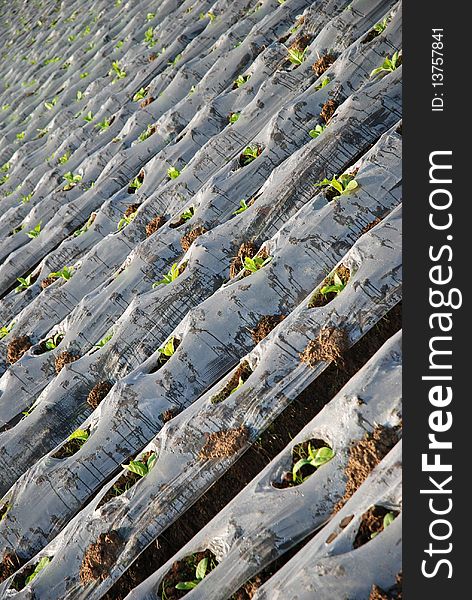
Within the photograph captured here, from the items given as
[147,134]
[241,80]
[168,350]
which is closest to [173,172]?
[147,134]

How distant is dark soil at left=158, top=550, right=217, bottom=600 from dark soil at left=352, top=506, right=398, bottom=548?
55 centimetres

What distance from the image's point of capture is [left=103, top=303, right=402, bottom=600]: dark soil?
213 centimetres

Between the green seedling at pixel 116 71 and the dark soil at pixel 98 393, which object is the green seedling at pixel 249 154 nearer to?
the dark soil at pixel 98 393

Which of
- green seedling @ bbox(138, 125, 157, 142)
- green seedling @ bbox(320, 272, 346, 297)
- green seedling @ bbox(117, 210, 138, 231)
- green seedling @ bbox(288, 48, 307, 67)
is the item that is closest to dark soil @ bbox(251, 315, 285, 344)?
green seedling @ bbox(320, 272, 346, 297)

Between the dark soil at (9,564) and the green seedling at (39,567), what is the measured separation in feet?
0.52

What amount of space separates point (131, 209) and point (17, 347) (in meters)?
1.10

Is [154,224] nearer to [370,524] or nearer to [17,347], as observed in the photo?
[17,347]

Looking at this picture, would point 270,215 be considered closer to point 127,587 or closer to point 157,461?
point 157,461

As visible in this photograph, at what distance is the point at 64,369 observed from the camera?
2.87 m

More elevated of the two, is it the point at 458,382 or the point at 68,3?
the point at 68,3

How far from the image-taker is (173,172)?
3.70 m

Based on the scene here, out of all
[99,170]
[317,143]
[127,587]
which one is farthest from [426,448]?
[99,170]

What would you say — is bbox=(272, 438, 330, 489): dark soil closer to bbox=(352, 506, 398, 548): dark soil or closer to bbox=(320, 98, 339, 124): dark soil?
bbox=(352, 506, 398, 548): dark soil

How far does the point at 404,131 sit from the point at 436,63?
0.28 meters
